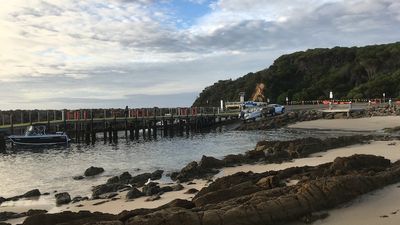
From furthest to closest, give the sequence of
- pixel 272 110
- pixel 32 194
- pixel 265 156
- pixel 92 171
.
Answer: pixel 272 110 < pixel 265 156 < pixel 92 171 < pixel 32 194

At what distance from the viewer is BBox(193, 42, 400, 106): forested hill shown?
89338mm

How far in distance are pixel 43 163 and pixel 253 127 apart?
32657 mm

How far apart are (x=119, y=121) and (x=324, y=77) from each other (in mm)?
62656

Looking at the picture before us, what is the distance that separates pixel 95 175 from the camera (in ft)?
81.1

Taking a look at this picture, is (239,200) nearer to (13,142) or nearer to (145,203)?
(145,203)

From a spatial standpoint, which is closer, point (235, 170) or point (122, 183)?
point (122, 183)

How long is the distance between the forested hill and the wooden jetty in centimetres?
3153

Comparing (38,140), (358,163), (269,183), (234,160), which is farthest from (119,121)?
(269,183)

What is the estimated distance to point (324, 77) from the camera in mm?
107625

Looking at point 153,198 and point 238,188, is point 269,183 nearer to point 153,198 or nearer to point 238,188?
point 238,188

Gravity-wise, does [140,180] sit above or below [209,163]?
below

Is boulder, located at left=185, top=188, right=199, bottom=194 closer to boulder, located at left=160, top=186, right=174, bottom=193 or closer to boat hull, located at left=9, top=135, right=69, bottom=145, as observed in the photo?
boulder, located at left=160, top=186, right=174, bottom=193

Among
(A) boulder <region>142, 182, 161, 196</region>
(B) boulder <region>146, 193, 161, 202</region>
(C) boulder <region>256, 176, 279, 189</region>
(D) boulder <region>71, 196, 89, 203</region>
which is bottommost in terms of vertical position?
(D) boulder <region>71, 196, 89, 203</region>

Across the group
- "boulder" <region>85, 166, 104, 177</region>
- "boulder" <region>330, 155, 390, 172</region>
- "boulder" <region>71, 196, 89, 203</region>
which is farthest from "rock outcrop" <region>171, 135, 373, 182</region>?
"boulder" <region>330, 155, 390, 172</region>
